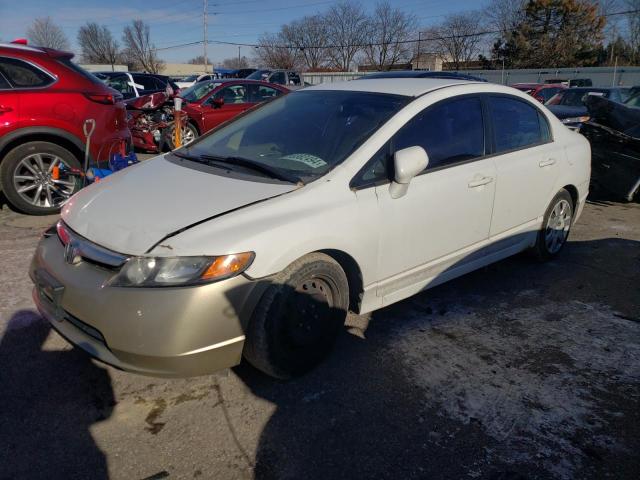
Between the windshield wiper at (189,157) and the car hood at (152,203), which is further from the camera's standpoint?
the windshield wiper at (189,157)

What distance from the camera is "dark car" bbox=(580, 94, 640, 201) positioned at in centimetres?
678

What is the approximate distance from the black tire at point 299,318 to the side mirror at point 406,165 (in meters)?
0.63

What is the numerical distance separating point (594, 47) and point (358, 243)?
53.8m

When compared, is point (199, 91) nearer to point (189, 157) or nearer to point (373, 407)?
point (189, 157)

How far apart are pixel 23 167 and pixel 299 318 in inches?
168

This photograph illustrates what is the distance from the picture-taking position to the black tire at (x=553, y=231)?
4617 mm

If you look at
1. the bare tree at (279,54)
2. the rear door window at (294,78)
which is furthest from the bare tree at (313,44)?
the rear door window at (294,78)

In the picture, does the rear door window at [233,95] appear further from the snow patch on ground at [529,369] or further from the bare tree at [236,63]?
the bare tree at [236,63]

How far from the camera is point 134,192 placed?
293 cm

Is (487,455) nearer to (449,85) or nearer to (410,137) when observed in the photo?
(410,137)

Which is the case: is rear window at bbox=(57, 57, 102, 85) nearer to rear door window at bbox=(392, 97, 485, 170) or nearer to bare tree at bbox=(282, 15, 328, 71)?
A: rear door window at bbox=(392, 97, 485, 170)

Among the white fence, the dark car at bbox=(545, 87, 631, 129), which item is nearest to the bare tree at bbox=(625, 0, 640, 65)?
the white fence

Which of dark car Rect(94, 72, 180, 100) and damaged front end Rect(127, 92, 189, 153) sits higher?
dark car Rect(94, 72, 180, 100)

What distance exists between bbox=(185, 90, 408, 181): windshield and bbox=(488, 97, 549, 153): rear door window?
3.31 feet
